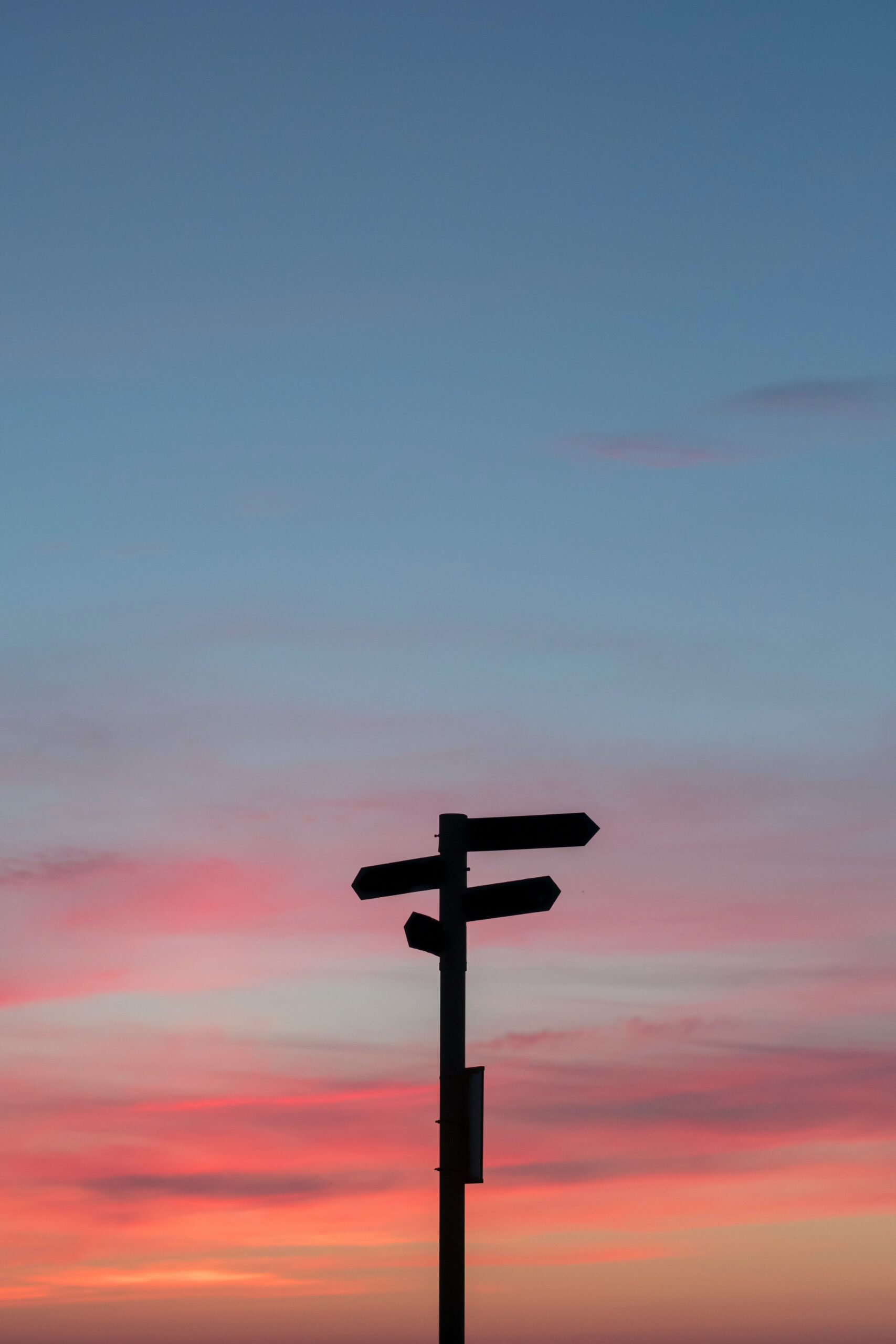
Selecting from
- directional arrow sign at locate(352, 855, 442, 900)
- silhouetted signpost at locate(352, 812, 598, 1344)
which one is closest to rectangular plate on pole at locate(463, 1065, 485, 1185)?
silhouetted signpost at locate(352, 812, 598, 1344)

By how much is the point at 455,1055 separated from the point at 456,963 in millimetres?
595

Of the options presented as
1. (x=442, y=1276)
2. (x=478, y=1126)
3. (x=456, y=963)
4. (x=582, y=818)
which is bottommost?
(x=442, y=1276)

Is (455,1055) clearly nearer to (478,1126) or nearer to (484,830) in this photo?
(478,1126)

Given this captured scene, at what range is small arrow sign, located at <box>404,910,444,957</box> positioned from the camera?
1213 cm

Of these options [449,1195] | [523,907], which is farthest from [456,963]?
[449,1195]

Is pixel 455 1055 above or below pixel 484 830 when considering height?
below

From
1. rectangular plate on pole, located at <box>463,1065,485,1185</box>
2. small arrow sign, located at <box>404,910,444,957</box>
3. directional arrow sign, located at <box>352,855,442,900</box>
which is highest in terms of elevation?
directional arrow sign, located at <box>352,855,442,900</box>

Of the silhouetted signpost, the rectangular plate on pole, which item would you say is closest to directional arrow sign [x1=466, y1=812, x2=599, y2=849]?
the silhouetted signpost

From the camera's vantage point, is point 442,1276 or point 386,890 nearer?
point 442,1276

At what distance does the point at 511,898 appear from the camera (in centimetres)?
1229

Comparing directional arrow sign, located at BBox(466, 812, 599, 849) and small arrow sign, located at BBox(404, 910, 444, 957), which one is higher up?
directional arrow sign, located at BBox(466, 812, 599, 849)

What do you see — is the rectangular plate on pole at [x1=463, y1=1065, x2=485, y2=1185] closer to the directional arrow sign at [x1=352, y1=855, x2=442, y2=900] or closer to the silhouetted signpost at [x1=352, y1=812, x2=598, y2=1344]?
the silhouetted signpost at [x1=352, y1=812, x2=598, y2=1344]

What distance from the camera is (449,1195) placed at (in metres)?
11.9

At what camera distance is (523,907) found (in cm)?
1223
